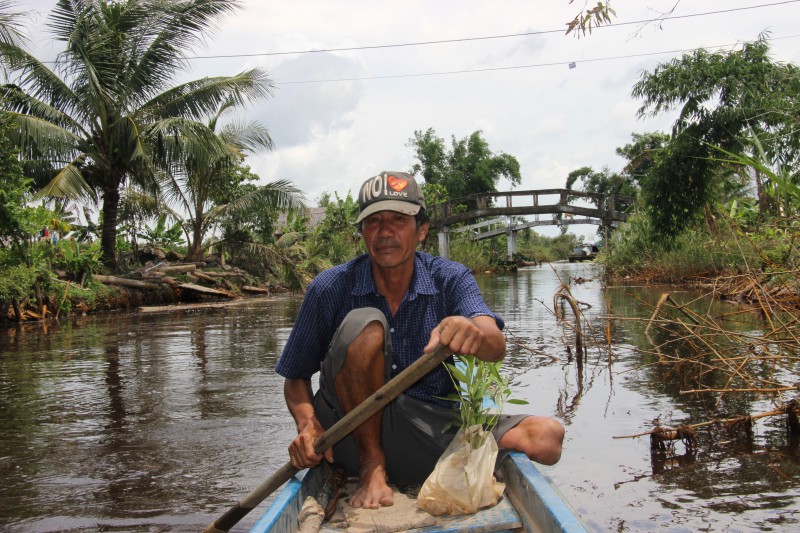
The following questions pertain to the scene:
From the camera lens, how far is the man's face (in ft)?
9.36

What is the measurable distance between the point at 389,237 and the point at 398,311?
0.29 metres

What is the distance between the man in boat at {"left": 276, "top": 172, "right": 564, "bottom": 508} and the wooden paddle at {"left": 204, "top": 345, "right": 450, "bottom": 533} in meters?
0.08

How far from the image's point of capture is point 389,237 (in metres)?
2.85

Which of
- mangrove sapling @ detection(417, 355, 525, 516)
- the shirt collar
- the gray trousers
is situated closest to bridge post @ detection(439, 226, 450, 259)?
the shirt collar

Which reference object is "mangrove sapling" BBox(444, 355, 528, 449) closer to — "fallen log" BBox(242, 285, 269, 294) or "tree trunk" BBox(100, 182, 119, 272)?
"tree trunk" BBox(100, 182, 119, 272)

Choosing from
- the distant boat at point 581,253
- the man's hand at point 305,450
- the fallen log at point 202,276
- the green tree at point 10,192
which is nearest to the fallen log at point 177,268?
the fallen log at point 202,276

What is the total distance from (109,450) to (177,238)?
69.3 feet

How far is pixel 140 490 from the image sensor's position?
3764mm

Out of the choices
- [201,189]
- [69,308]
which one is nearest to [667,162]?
[201,189]

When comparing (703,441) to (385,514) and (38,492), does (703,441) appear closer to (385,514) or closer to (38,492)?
(385,514)

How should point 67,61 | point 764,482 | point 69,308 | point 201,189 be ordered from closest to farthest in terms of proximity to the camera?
1. point 764,482
2. point 69,308
3. point 67,61
4. point 201,189

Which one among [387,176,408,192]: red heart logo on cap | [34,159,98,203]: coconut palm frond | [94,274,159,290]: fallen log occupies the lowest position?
[94,274,159,290]: fallen log

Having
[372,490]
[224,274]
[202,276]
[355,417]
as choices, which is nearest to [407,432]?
[372,490]

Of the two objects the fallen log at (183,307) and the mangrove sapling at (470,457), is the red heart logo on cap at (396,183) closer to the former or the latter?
the mangrove sapling at (470,457)
